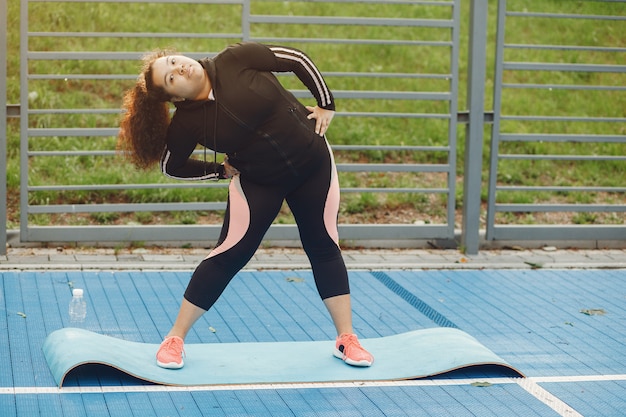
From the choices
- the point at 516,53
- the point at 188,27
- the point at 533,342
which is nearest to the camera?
the point at 533,342

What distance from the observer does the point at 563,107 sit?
41.6 ft

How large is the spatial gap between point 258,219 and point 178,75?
36.6 inches

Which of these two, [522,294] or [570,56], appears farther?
[570,56]

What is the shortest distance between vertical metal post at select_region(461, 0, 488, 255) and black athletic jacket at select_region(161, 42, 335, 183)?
3.76 metres

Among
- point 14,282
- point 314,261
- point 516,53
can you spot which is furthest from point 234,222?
point 516,53

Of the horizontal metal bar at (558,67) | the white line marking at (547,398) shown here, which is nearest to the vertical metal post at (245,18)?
the horizontal metal bar at (558,67)

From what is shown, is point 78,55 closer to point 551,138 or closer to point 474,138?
point 474,138

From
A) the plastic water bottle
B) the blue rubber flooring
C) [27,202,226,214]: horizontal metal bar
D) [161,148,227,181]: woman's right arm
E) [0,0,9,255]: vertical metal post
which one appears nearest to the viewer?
the blue rubber flooring

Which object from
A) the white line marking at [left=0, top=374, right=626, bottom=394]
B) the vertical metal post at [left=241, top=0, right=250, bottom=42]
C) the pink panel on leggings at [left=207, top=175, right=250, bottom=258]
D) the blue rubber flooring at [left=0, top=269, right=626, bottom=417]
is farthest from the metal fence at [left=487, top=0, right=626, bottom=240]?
the pink panel on leggings at [left=207, top=175, right=250, bottom=258]

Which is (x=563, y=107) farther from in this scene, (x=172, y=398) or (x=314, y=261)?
(x=172, y=398)

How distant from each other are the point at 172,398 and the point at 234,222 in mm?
1037

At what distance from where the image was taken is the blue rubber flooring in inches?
211

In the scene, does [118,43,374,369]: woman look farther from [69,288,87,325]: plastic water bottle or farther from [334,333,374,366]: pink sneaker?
[69,288,87,325]: plastic water bottle

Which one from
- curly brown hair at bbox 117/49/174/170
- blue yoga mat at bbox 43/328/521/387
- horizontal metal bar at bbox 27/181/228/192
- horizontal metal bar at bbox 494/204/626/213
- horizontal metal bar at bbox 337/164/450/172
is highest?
curly brown hair at bbox 117/49/174/170
